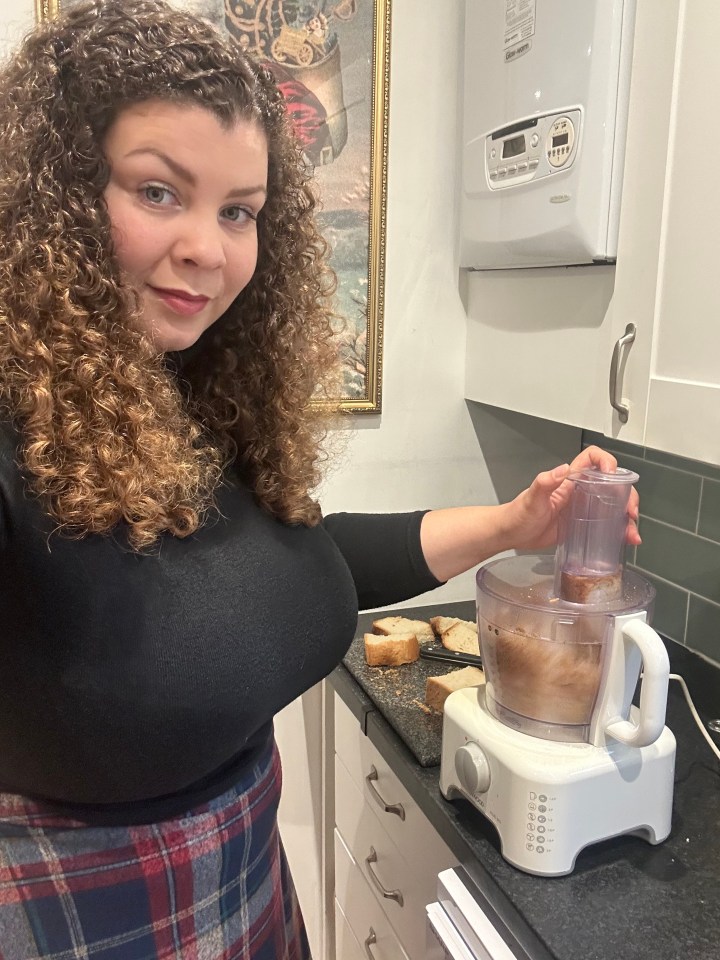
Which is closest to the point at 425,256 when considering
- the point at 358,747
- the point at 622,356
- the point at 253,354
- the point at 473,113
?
the point at 473,113

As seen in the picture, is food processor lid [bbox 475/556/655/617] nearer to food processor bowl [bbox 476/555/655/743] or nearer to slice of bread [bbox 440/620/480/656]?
food processor bowl [bbox 476/555/655/743]

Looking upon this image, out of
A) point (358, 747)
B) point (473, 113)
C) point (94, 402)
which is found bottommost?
point (358, 747)

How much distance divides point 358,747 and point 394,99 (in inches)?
48.2

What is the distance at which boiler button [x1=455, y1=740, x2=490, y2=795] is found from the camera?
928mm

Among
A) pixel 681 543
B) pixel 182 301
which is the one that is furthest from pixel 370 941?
pixel 182 301

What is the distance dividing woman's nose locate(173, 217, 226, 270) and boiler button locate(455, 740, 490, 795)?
0.64 m

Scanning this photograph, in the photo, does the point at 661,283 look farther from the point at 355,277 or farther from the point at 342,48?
the point at 342,48

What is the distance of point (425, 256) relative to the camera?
1587 millimetres

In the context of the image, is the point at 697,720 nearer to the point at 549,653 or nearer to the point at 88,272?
the point at 549,653

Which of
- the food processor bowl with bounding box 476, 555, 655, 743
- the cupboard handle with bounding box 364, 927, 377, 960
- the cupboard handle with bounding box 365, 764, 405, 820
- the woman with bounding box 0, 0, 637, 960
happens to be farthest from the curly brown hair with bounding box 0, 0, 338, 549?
the cupboard handle with bounding box 364, 927, 377, 960

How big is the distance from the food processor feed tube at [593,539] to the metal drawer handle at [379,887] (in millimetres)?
591

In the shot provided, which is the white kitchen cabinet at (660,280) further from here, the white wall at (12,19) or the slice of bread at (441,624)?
the white wall at (12,19)

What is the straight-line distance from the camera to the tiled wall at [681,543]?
4.58ft

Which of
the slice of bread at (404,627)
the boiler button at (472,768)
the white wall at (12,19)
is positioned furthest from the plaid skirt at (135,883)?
the white wall at (12,19)
